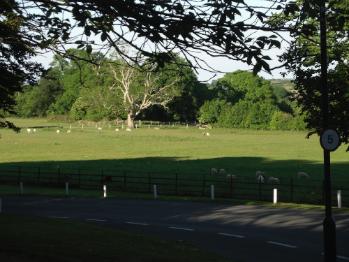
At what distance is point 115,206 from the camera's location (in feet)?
90.0

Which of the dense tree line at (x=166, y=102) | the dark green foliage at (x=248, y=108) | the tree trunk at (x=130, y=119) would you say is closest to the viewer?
the dense tree line at (x=166, y=102)

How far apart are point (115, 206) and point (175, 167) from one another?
70.1ft

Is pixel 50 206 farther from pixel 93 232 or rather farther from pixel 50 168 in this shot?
pixel 50 168

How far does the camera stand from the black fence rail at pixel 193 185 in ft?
104

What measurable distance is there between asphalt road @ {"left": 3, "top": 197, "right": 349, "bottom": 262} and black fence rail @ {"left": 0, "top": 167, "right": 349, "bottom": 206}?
4620 mm

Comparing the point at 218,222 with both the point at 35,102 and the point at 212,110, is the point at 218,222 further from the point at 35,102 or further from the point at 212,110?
the point at 35,102

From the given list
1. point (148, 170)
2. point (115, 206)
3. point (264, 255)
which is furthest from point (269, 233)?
point (148, 170)

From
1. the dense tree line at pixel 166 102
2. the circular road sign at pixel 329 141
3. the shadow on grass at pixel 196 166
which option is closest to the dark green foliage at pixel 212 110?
the dense tree line at pixel 166 102

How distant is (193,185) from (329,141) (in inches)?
926

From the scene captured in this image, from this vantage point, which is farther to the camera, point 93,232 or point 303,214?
point 303,214

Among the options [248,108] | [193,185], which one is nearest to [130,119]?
[248,108]

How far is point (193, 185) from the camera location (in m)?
35.7

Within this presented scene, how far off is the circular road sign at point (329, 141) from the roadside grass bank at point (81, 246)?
346 centimetres

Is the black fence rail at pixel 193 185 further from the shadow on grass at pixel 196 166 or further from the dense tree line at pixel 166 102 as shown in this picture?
the dense tree line at pixel 166 102
